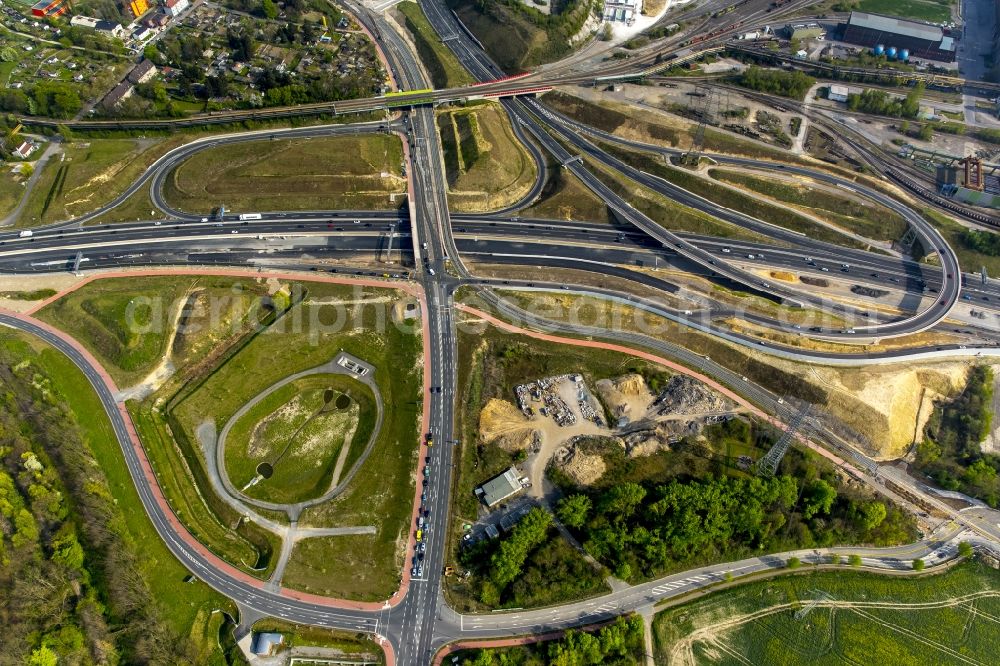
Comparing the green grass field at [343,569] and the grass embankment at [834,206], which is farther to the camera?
the grass embankment at [834,206]

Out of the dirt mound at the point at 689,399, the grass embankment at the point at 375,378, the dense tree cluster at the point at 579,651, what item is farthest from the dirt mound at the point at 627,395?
the grass embankment at the point at 375,378

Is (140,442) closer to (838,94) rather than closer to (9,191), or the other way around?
(9,191)

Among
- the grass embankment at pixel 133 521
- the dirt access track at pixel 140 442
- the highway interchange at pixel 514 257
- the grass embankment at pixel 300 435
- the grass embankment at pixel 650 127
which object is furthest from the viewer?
the grass embankment at pixel 650 127

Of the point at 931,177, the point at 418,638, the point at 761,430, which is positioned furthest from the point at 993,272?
the point at 418,638

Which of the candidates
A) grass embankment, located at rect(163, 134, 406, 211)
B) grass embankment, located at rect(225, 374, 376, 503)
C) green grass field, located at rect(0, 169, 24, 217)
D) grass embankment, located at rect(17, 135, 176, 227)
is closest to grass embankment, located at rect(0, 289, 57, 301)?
grass embankment, located at rect(17, 135, 176, 227)

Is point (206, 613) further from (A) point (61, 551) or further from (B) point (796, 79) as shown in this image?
(B) point (796, 79)

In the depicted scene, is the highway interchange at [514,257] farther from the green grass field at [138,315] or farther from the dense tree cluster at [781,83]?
the dense tree cluster at [781,83]

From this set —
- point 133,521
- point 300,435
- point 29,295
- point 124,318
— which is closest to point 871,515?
point 300,435
